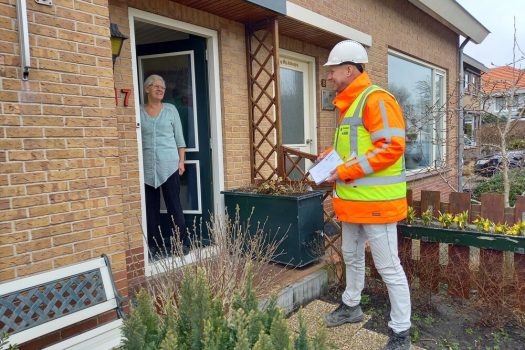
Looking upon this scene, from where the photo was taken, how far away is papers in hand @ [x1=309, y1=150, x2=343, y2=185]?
277cm

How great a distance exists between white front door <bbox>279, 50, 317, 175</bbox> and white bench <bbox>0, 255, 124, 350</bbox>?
12.3ft

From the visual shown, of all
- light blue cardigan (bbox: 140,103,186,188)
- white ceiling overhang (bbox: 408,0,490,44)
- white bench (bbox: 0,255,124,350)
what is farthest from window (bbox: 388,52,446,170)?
white bench (bbox: 0,255,124,350)

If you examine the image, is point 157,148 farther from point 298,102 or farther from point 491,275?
point 491,275

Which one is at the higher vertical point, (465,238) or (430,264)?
(465,238)

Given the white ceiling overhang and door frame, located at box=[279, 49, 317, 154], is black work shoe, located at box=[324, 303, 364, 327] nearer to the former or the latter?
door frame, located at box=[279, 49, 317, 154]

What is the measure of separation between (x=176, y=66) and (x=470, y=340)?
398 centimetres

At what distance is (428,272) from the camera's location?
3328 millimetres

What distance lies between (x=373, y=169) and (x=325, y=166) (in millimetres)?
365

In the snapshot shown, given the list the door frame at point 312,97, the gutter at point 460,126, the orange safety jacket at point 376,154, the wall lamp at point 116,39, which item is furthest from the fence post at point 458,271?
the gutter at point 460,126

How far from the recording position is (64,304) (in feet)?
8.04

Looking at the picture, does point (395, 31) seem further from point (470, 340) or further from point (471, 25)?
point (470, 340)

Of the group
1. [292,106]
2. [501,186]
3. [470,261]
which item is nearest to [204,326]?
[470,261]

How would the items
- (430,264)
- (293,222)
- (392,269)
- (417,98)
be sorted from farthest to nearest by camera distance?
(417,98)
(293,222)
(430,264)
(392,269)

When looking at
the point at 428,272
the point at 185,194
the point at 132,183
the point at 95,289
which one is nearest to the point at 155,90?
the point at 132,183
